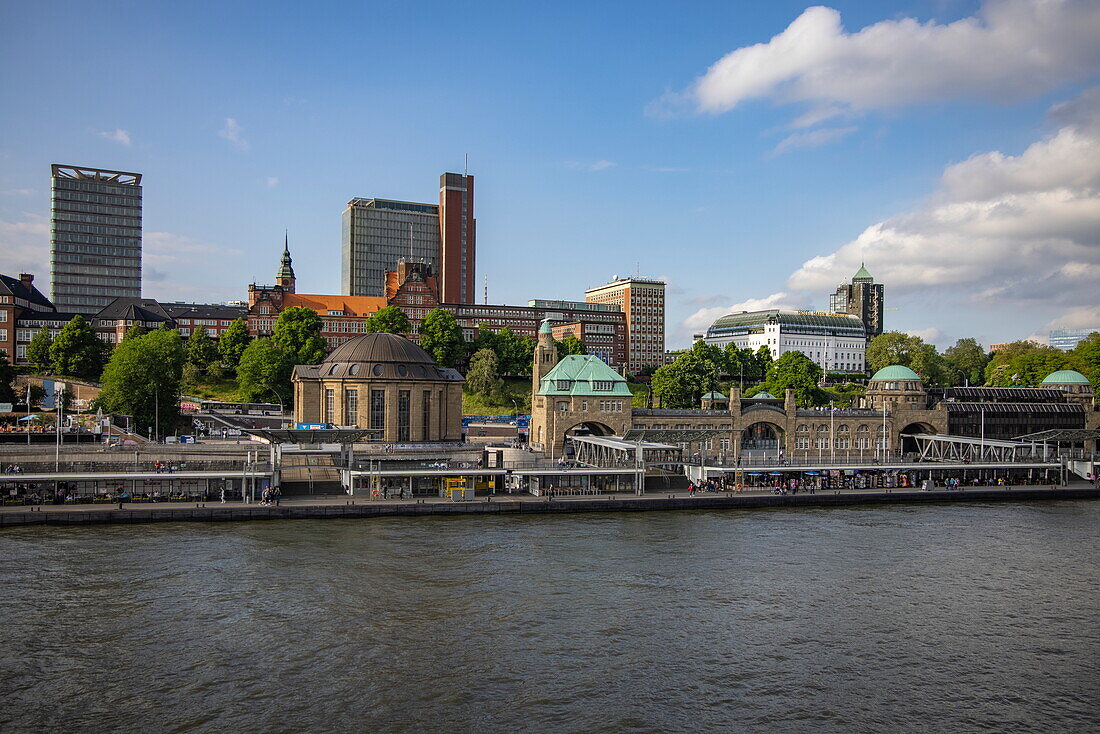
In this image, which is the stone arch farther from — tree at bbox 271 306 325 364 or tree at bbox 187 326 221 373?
tree at bbox 187 326 221 373

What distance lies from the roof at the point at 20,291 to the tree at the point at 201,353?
32.4 m

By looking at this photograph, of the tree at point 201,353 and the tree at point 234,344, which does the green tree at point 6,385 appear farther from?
the tree at point 234,344

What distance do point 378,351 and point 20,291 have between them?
303ft

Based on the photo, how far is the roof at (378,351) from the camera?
9631 cm

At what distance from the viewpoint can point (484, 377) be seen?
136 m

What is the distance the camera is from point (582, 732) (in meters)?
28.4

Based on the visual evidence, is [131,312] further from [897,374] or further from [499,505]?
[897,374]

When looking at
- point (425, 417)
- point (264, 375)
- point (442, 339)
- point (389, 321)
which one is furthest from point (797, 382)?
point (264, 375)

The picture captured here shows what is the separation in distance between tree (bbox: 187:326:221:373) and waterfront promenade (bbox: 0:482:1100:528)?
82.8 m

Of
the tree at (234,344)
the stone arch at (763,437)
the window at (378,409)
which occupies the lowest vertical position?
the stone arch at (763,437)

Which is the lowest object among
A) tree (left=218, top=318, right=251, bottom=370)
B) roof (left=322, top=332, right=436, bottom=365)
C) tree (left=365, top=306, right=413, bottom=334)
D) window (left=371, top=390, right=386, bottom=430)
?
window (left=371, top=390, right=386, bottom=430)

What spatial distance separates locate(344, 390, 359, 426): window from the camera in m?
95.2

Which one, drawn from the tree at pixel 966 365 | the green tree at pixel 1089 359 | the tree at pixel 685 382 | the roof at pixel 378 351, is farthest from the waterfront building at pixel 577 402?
the tree at pixel 966 365

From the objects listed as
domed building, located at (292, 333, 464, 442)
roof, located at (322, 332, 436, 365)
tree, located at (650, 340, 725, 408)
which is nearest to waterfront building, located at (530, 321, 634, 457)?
domed building, located at (292, 333, 464, 442)
